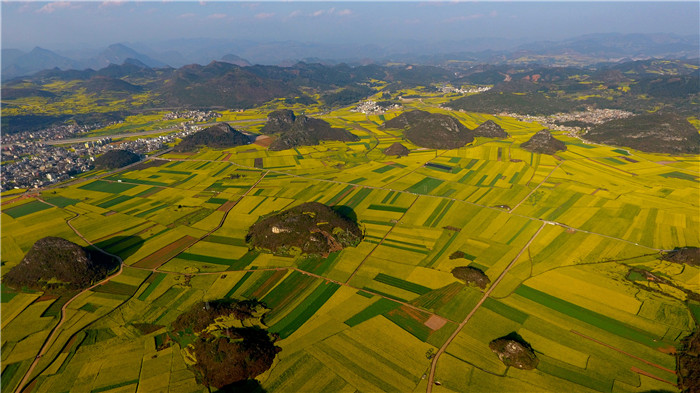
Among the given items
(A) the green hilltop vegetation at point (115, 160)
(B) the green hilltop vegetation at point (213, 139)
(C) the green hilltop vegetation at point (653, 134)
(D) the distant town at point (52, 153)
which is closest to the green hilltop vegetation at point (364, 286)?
(D) the distant town at point (52, 153)

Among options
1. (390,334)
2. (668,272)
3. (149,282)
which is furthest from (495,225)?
(149,282)

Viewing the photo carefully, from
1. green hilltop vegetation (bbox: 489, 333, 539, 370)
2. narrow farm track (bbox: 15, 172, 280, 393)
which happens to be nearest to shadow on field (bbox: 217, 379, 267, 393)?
narrow farm track (bbox: 15, 172, 280, 393)

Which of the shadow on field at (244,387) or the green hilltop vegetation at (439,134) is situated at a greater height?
the green hilltop vegetation at (439,134)

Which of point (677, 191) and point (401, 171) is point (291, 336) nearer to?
point (401, 171)

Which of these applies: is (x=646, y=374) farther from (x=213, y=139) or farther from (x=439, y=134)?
(x=213, y=139)

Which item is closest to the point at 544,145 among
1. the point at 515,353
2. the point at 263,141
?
the point at 515,353

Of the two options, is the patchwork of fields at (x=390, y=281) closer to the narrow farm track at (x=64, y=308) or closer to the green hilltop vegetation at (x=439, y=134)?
the narrow farm track at (x=64, y=308)

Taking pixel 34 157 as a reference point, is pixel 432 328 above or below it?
below
